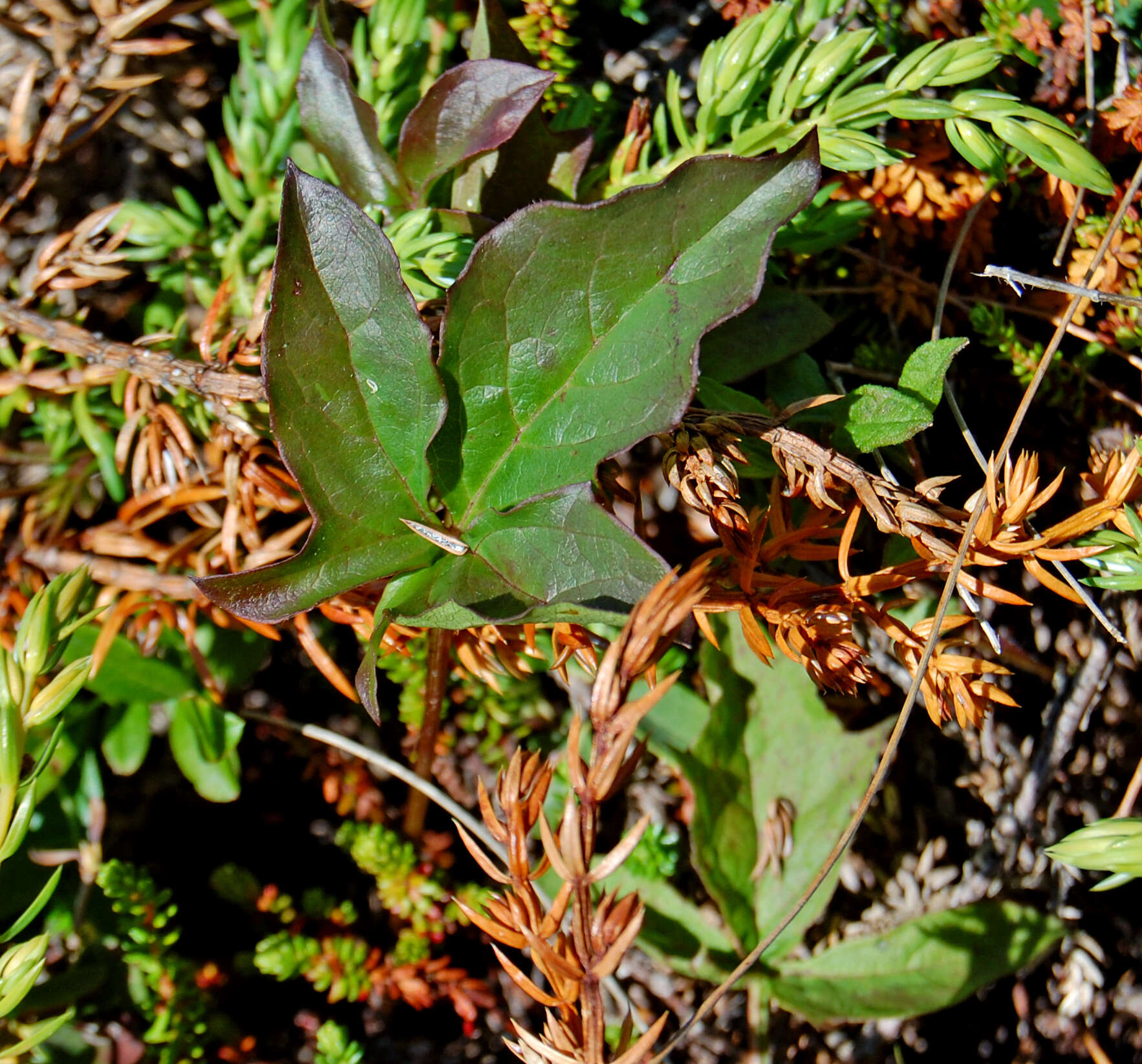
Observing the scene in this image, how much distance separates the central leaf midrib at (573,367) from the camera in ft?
4.07

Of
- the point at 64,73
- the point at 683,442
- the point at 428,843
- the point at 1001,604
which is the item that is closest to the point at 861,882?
the point at 1001,604

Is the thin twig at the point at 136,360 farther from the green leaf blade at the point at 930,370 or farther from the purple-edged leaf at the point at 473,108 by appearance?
the green leaf blade at the point at 930,370

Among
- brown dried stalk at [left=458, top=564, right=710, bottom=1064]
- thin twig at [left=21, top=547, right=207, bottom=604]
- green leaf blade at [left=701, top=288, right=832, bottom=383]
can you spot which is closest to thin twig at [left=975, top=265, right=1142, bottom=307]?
green leaf blade at [left=701, top=288, right=832, bottom=383]

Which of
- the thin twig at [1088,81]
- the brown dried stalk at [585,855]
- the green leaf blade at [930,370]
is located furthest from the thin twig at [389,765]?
the thin twig at [1088,81]

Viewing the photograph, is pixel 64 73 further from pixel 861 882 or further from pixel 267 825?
pixel 861 882

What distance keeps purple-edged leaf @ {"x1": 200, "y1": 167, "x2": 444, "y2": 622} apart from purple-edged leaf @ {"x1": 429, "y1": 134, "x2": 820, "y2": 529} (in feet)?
0.17

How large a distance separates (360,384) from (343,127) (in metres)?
0.64

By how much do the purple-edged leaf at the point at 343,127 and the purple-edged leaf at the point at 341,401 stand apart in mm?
488

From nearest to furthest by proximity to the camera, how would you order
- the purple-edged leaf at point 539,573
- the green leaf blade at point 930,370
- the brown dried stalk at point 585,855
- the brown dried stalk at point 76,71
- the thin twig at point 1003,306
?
the brown dried stalk at point 585,855
the purple-edged leaf at point 539,573
the green leaf blade at point 930,370
the thin twig at point 1003,306
the brown dried stalk at point 76,71

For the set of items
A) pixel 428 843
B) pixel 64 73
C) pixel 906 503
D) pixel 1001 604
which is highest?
pixel 64 73

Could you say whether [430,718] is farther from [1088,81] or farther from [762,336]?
[1088,81]

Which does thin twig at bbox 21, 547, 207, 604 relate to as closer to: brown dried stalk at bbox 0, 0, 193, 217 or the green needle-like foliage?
brown dried stalk at bbox 0, 0, 193, 217

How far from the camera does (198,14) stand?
7.22 feet

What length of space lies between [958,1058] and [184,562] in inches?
79.9
